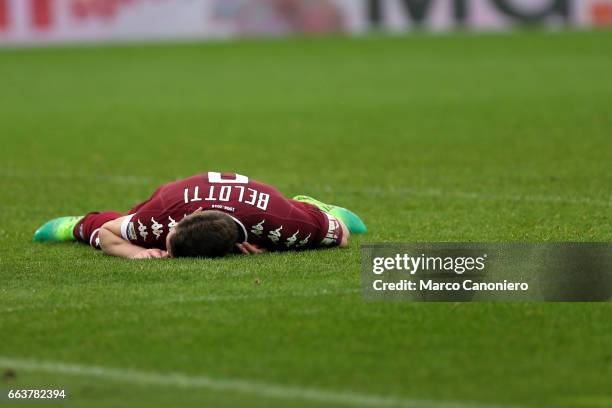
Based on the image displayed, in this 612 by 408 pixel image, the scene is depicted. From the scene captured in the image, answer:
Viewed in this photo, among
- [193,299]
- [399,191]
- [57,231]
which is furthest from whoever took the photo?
[399,191]

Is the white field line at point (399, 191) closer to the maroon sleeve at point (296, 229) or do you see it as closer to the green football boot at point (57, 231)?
the maroon sleeve at point (296, 229)

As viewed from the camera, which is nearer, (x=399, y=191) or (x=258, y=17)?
(x=399, y=191)

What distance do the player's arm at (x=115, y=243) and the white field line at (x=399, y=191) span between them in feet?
12.5

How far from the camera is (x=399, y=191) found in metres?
12.6

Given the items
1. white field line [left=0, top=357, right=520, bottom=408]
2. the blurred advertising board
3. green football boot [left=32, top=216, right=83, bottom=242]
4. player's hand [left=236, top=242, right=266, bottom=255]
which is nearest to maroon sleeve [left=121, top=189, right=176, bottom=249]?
player's hand [left=236, top=242, right=266, bottom=255]

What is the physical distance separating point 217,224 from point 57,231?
197cm

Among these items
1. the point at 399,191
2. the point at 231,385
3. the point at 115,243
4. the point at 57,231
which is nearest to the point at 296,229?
the point at 115,243

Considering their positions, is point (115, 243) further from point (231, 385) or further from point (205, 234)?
point (231, 385)

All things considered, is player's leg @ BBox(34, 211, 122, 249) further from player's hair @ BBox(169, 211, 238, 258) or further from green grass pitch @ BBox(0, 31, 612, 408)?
player's hair @ BBox(169, 211, 238, 258)

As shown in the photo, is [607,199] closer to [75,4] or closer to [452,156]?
[452,156]

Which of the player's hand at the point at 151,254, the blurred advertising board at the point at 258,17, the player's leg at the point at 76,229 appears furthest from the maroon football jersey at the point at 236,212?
the blurred advertising board at the point at 258,17

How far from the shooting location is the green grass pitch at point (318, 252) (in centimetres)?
607

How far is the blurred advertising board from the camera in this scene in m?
36.5

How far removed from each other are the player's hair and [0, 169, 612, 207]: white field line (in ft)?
12.3
